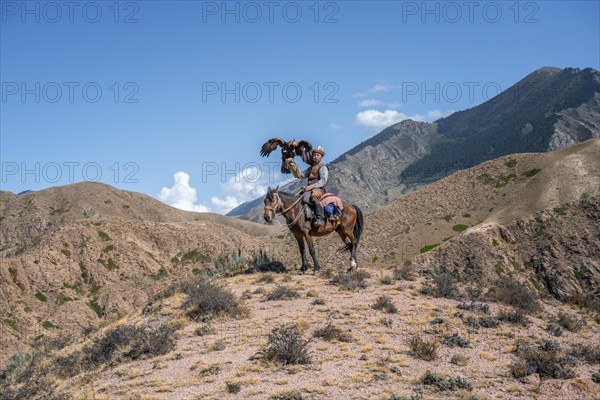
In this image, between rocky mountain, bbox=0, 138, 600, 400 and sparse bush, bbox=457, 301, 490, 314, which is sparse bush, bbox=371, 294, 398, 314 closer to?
rocky mountain, bbox=0, 138, 600, 400

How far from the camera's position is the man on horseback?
17.7 metres

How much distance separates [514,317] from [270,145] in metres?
11.0

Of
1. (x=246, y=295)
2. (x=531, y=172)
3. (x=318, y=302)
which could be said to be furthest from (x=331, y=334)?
(x=531, y=172)

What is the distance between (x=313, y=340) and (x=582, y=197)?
48.9 meters

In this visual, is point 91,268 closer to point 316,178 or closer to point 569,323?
point 316,178

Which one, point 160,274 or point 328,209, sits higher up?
point 328,209

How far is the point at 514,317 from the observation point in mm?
14242

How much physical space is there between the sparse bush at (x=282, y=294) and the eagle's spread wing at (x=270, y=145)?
5844 millimetres

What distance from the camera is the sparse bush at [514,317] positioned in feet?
46.6

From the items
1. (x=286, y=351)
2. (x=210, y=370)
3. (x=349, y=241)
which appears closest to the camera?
(x=210, y=370)

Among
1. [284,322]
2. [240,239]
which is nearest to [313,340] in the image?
[284,322]

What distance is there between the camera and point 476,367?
34.2 ft

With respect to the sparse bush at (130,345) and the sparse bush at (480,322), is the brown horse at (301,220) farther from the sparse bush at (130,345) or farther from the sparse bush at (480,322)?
the sparse bush at (130,345)

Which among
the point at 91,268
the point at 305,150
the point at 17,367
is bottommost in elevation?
the point at 17,367
